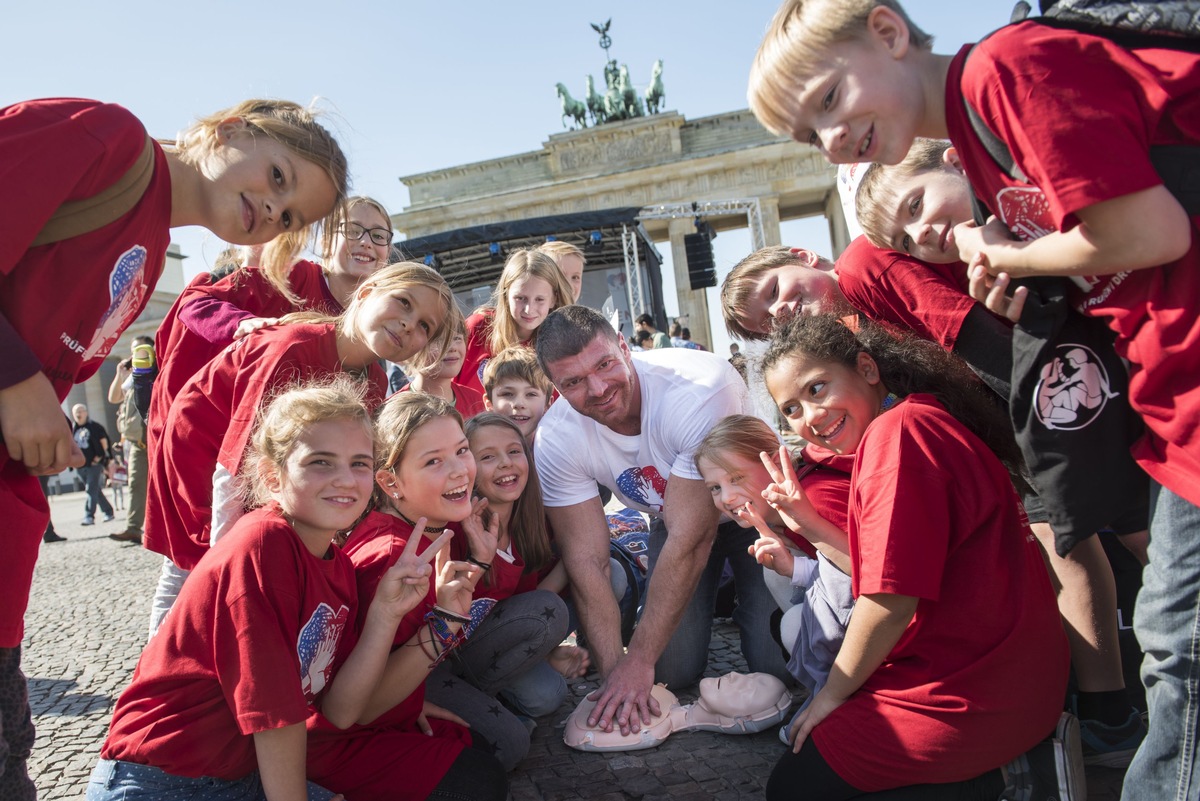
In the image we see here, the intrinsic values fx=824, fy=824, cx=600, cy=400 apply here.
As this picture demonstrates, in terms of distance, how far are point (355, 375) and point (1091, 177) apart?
7.99 feet

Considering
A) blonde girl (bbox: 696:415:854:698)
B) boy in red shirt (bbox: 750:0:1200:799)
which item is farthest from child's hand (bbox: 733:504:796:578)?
boy in red shirt (bbox: 750:0:1200:799)

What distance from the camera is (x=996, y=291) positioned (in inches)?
62.1

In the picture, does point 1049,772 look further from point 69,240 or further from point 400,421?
point 69,240

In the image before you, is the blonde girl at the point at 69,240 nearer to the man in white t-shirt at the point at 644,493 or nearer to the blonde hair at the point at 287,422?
the blonde hair at the point at 287,422

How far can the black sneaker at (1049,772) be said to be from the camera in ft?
5.90

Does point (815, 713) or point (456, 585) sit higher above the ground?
point (456, 585)

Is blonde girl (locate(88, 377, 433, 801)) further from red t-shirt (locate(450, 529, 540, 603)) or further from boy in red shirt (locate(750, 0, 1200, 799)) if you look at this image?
boy in red shirt (locate(750, 0, 1200, 799))

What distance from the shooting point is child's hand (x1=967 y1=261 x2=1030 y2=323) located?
61.5 inches

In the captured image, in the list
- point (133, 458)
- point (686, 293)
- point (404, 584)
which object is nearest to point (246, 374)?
point (404, 584)

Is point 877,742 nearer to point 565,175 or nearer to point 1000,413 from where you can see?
point 1000,413

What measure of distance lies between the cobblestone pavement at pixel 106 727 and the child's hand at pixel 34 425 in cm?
156

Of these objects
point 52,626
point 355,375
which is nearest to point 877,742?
point 355,375

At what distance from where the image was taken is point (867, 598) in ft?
5.98

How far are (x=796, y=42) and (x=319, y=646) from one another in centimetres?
170
